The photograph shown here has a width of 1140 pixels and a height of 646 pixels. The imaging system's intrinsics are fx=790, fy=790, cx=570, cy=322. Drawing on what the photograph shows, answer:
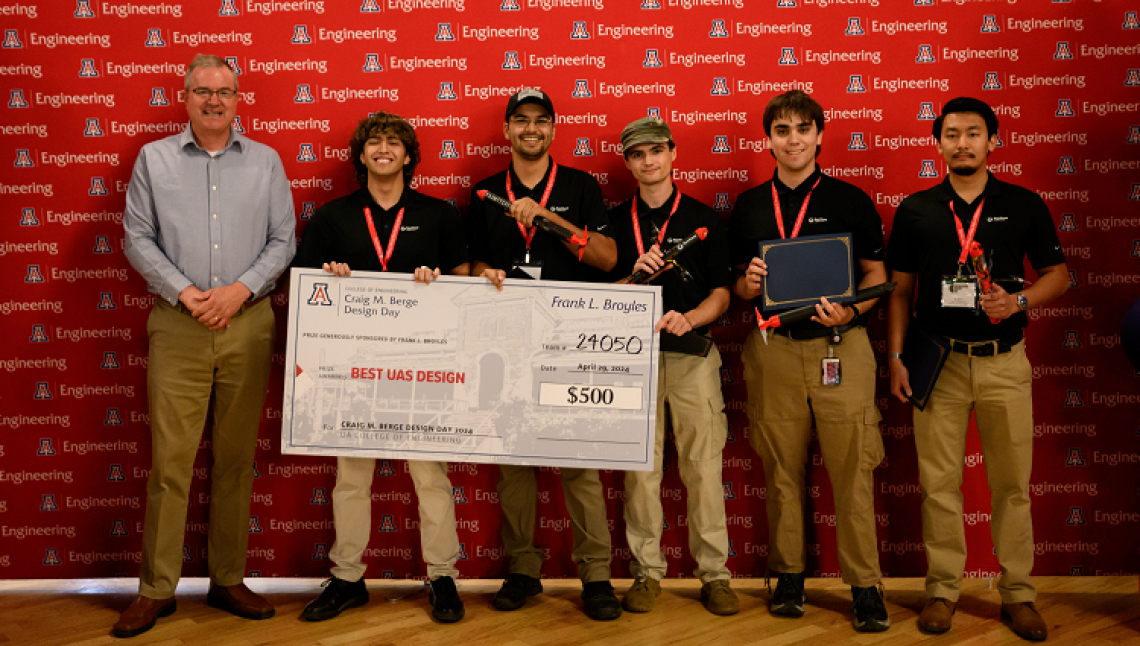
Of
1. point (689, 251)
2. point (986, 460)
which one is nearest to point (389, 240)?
point (689, 251)

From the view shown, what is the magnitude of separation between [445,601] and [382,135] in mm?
1946

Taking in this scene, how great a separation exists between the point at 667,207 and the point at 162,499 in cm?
241

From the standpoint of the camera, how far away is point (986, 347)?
3.14m

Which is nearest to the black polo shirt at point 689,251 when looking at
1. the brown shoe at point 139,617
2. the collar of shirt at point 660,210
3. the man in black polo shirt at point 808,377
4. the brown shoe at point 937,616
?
the collar of shirt at point 660,210

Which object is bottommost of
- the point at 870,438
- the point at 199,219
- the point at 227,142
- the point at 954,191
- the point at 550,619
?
the point at 550,619

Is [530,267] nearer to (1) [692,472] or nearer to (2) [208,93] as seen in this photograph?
(1) [692,472]

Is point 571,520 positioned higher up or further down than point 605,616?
higher up

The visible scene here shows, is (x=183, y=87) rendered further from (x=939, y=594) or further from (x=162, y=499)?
(x=939, y=594)

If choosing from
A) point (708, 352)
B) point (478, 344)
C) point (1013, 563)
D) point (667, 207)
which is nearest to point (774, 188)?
point (667, 207)

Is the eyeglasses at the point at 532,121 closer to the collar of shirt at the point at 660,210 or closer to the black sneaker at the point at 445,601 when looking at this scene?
the collar of shirt at the point at 660,210

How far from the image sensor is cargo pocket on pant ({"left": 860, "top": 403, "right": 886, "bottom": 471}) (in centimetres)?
323

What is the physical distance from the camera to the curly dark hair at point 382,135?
10.8 feet

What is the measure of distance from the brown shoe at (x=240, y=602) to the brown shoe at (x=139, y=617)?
0.66 ft

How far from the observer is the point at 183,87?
3.67 metres
